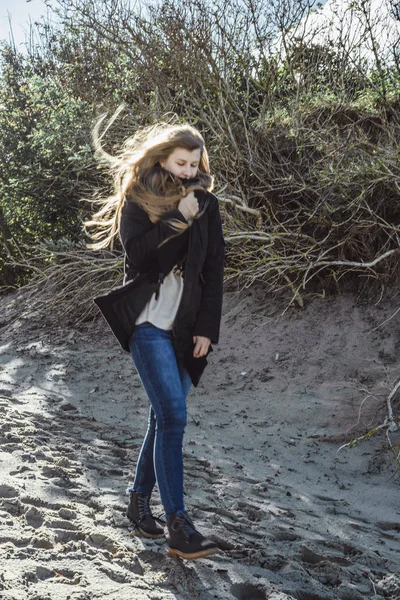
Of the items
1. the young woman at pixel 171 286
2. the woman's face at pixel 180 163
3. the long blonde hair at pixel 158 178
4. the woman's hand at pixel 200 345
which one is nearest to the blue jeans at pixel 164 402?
the young woman at pixel 171 286

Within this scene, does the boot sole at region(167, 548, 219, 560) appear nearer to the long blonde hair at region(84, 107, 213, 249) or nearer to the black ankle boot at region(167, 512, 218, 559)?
the black ankle boot at region(167, 512, 218, 559)

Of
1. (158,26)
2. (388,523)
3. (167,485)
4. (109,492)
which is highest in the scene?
(158,26)

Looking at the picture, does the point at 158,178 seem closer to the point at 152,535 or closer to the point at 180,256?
the point at 180,256

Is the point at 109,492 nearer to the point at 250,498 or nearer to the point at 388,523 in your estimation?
the point at 250,498

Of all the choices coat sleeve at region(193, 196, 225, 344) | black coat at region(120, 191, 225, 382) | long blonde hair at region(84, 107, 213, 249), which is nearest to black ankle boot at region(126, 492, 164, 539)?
black coat at region(120, 191, 225, 382)

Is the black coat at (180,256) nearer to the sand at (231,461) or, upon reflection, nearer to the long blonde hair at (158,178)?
the long blonde hair at (158,178)

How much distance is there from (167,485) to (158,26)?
23.6 feet

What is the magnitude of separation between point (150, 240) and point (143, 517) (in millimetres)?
1343

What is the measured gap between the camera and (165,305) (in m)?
3.07

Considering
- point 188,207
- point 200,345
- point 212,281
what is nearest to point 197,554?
point 200,345

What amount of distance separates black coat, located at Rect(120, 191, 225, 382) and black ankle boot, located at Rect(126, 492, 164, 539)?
Result: 0.74 meters

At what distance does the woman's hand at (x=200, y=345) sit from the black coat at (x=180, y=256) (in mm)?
19

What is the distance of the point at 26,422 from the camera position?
586 cm

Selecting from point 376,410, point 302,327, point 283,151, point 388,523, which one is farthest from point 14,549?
point 283,151
